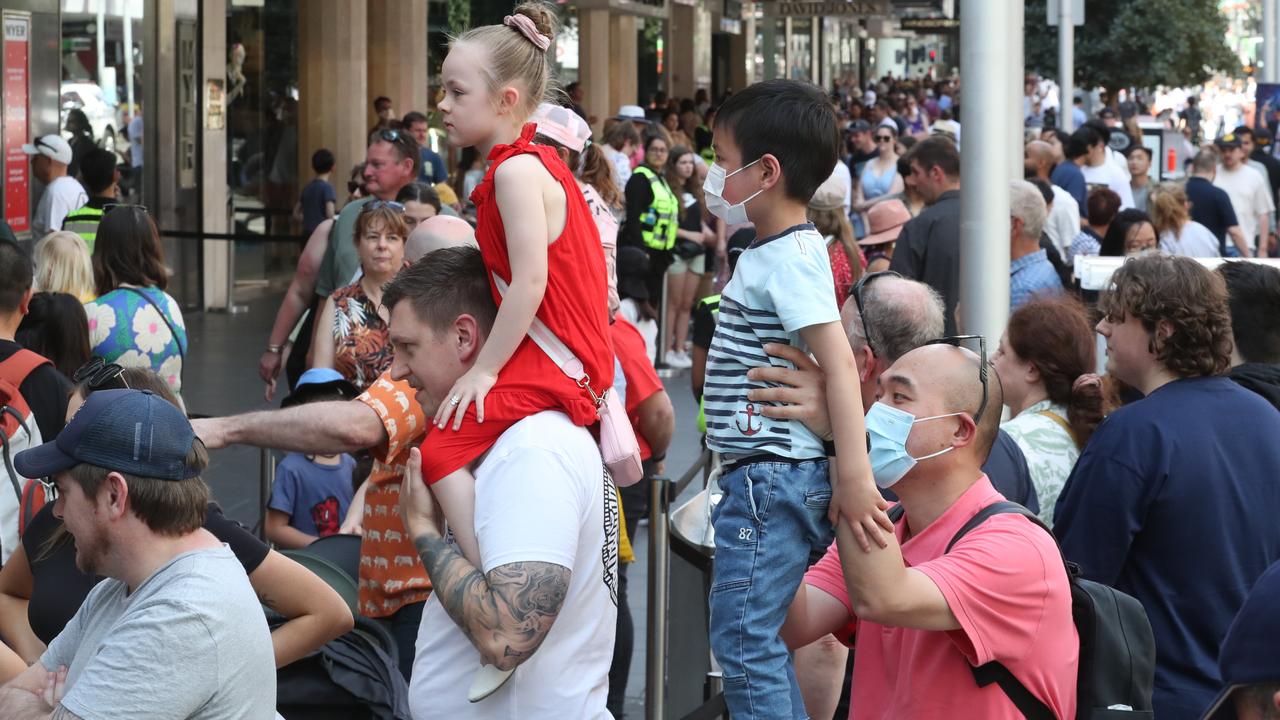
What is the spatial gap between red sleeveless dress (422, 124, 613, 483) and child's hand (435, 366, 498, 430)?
0.05ft

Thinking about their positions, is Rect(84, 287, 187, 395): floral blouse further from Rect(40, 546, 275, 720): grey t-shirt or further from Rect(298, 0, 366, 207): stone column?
Rect(298, 0, 366, 207): stone column

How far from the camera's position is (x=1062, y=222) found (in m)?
9.94

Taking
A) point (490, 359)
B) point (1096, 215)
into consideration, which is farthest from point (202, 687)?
point (1096, 215)

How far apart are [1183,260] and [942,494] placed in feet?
4.53

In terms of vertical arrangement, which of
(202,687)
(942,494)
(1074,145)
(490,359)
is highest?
(1074,145)

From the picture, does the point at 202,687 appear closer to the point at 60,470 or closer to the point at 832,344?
the point at 60,470

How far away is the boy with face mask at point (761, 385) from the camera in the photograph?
9.87ft

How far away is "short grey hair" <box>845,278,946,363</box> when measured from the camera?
3.37 meters

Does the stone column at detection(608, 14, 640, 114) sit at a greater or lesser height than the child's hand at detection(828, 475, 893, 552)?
greater

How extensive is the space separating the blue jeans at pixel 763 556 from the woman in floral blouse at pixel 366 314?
123 inches

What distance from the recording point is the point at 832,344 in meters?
2.90

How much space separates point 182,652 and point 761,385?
3.85 ft

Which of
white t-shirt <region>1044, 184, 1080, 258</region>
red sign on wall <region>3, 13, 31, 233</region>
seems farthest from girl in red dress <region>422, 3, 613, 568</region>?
red sign on wall <region>3, 13, 31, 233</region>

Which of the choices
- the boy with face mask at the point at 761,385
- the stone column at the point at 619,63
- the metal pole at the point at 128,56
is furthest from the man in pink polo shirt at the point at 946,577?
the stone column at the point at 619,63
